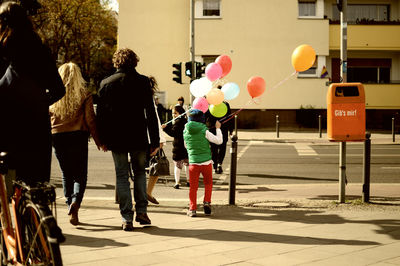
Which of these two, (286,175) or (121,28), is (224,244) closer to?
(286,175)

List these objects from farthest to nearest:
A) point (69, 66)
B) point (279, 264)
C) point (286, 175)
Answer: point (286, 175) → point (69, 66) → point (279, 264)

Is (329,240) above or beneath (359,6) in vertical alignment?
beneath

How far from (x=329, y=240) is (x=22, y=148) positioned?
3.45 m

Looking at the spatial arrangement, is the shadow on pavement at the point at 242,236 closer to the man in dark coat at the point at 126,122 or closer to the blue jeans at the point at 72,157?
the man in dark coat at the point at 126,122

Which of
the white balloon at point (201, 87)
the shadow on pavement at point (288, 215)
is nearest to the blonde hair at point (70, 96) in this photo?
the shadow on pavement at point (288, 215)

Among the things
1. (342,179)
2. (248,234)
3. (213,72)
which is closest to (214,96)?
(213,72)

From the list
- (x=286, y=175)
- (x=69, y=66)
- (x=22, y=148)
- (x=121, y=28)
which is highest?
(x=121, y=28)

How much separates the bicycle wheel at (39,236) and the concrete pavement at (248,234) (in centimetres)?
149

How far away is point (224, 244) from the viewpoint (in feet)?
19.6

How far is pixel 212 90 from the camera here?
9.39 m

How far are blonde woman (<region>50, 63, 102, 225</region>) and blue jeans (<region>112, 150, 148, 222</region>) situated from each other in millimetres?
610

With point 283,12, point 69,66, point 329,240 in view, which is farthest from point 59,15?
point 329,240

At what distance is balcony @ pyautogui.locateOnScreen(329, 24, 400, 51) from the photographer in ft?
107

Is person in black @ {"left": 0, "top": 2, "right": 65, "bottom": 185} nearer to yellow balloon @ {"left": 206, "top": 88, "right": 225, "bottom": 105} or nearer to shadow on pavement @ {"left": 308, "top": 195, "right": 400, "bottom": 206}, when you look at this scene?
yellow balloon @ {"left": 206, "top": 88, "right": 225, "bottom": 105}
